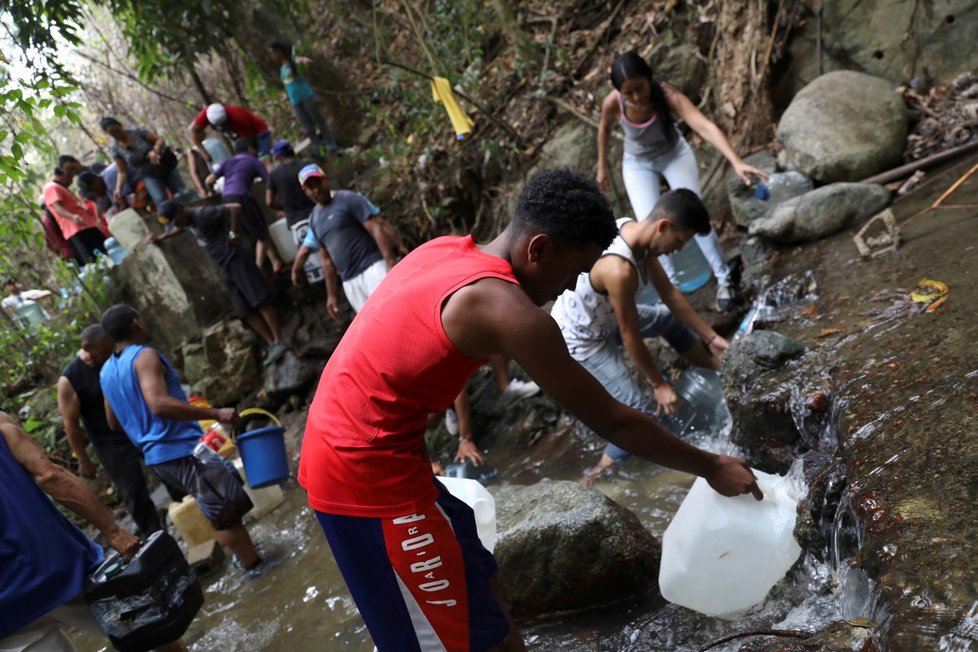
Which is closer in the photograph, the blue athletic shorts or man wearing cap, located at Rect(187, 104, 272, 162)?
the blue athletic shorts

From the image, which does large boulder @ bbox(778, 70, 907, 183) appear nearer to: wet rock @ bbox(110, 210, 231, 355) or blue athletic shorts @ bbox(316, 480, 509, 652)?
blue athletic shorts @ bbox(316, 480, 509, 652)

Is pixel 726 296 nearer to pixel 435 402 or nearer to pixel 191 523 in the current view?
pixel 435 402

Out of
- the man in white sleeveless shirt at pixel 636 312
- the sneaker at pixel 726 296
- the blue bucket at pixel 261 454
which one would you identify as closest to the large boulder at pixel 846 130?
the sneaker at pixel 726 296

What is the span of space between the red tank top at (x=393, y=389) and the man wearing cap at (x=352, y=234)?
12.9ft

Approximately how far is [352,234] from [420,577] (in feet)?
14.3

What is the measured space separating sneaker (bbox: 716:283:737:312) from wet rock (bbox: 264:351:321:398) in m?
4.89

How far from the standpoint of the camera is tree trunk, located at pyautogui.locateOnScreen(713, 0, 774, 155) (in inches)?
252

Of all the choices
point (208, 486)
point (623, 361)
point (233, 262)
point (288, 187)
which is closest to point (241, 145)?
point (233, 262)

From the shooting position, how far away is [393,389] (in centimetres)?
172

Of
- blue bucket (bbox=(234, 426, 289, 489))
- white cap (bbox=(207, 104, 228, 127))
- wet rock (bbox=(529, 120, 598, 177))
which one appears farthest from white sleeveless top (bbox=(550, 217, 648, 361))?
white cap (bbox=(207, 104, 228, 127))

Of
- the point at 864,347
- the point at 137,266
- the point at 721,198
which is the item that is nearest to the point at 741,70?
the point at 721,198

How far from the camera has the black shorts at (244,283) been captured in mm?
7766

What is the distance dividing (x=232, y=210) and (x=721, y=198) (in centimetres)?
535

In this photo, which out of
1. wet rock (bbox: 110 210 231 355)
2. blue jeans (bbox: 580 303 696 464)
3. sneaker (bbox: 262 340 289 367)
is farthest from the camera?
wet rock (bbox: 110 210 231 355)
